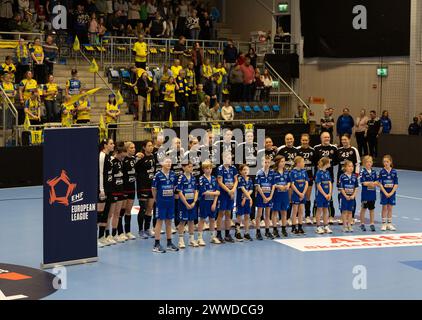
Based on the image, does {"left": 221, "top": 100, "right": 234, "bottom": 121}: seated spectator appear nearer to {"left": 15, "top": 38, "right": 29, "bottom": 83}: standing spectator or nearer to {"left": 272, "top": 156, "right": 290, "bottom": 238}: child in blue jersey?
{"left": 15, "top": 38, "right": 29, "bottom": 83}: standing spectator

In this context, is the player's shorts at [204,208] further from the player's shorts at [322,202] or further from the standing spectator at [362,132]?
the standing spectator at [362,132]

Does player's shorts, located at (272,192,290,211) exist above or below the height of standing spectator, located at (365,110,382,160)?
below

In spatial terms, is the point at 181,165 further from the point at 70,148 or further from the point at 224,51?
the point at 224,51

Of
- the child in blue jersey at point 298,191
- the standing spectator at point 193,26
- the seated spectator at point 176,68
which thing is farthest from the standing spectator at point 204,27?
the child in blue jersey at point 298,191

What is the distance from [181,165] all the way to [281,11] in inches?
885

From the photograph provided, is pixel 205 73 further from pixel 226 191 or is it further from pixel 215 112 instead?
pixel 226 191

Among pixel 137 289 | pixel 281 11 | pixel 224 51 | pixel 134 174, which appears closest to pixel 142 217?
pixel 134 174

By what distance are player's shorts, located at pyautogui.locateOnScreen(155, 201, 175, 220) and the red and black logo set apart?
270cm

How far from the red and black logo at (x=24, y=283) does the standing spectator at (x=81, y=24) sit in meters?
17.2

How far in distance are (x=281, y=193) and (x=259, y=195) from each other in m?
0.51

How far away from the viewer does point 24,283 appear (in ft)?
41.4

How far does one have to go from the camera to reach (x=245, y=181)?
16594 mm

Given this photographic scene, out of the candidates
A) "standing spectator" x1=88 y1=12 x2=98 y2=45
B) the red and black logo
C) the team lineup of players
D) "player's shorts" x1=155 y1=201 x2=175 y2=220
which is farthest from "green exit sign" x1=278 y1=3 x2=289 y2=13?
the red and black logo

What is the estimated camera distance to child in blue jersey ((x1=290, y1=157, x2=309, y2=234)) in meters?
17.4
